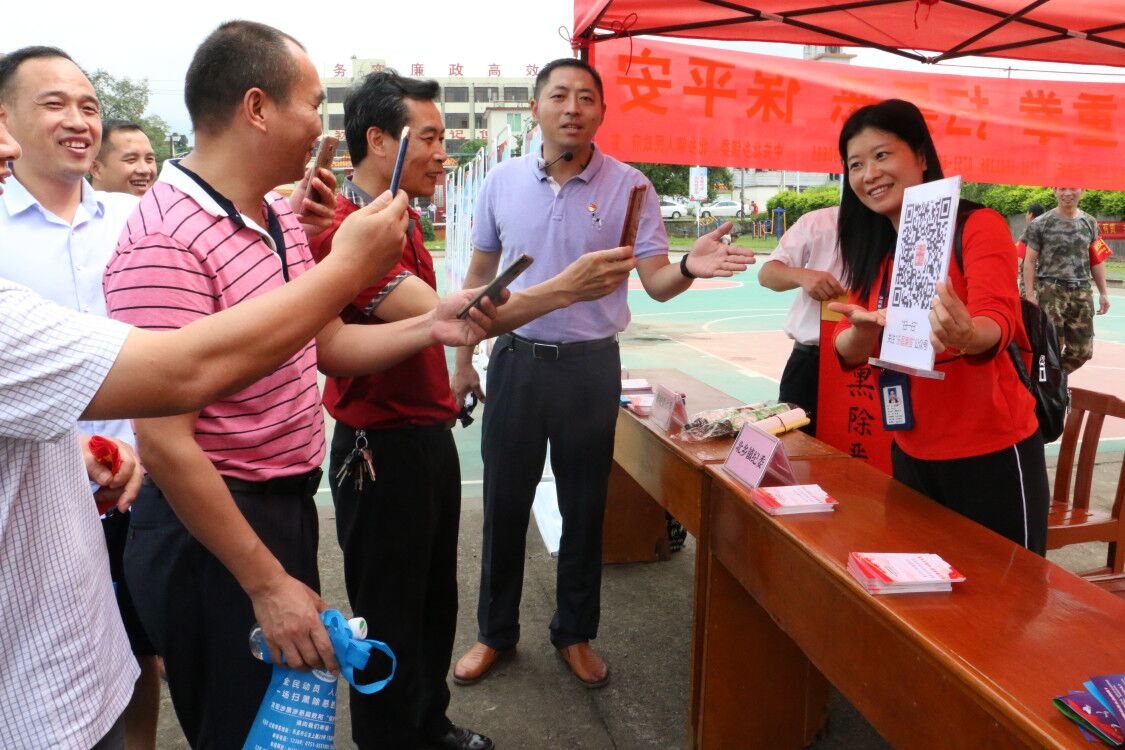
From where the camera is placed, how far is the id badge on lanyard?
6.82ft

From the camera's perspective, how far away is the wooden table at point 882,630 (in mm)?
1205

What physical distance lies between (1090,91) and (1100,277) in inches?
127

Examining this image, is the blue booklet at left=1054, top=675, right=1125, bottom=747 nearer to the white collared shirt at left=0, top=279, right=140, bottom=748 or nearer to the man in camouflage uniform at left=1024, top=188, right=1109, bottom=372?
the white collared shirt at left=0, top=279, right=140, bottom=748

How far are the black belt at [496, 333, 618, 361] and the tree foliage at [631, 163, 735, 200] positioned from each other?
3422 centimetres

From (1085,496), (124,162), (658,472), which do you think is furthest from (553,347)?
(124,162)

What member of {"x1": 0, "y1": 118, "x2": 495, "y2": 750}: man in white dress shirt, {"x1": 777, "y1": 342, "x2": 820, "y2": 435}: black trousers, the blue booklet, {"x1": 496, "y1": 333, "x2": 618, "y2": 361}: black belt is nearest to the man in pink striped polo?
{"x1": 0, "y1": 118, "x2": 495, "y2": 750}: man in white dress shirt

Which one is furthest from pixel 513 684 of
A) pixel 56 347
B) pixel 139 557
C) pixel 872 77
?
pixel 872 77

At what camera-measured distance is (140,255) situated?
127 centimetres

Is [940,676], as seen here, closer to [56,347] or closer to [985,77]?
[56,347]

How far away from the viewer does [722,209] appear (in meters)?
37.8

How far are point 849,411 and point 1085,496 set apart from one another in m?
0.89

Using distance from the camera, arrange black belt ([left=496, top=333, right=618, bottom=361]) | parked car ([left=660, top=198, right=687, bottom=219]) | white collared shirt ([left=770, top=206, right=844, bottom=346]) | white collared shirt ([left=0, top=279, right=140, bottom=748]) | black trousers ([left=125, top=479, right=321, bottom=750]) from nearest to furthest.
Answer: white collared shirt ([left=0, top=279, right=140, bottom=748]), black trousers ([left=125, top=479, right=321, bottom=750]), black belt ([left=496, top=333, right=618, bottom=361]), white collared shirt ([left=770, top=206, right=844, bottom=346]), parked car ([left=660, top=198, right=687, bottom=219])

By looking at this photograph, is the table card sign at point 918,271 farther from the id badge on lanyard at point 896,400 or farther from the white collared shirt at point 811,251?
the white collared shirt at point 811,251

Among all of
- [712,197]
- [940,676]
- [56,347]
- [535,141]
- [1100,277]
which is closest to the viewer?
[56,347]
